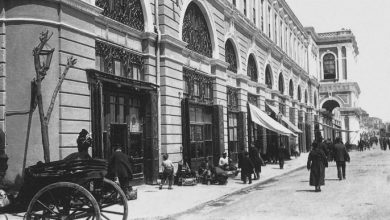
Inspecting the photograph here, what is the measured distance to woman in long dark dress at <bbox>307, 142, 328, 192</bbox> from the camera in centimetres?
1409

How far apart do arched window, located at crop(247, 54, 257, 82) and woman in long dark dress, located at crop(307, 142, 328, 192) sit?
15532 mm

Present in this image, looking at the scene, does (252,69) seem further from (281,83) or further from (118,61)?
(118,61)

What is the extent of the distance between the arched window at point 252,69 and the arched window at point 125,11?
14436 mm

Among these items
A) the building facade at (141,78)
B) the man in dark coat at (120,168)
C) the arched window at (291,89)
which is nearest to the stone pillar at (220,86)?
the building facade at (141,78)

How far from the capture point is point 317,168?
47.4ft

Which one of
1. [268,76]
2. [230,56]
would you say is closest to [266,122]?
[230,56]

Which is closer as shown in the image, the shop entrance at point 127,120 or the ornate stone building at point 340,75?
the shop entrance at point 127,120

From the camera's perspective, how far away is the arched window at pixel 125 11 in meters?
14.5

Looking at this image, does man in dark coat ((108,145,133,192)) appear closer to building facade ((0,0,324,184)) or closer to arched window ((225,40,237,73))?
building facade ((0,0,324,184))

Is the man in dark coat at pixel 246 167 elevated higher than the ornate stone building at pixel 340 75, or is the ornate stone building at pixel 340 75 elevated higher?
the ornate stone building at pixel 340 75

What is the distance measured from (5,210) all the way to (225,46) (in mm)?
19799

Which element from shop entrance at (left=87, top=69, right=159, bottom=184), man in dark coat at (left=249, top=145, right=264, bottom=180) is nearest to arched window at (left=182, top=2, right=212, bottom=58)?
shop entrance at (left=87, top=69, right=159, bottom=184)

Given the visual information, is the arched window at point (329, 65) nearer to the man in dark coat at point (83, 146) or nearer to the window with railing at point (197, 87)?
the window with railing at point (197, 87)

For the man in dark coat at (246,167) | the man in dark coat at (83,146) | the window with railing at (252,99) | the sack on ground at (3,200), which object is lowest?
the man in dark coat at (246,167)
